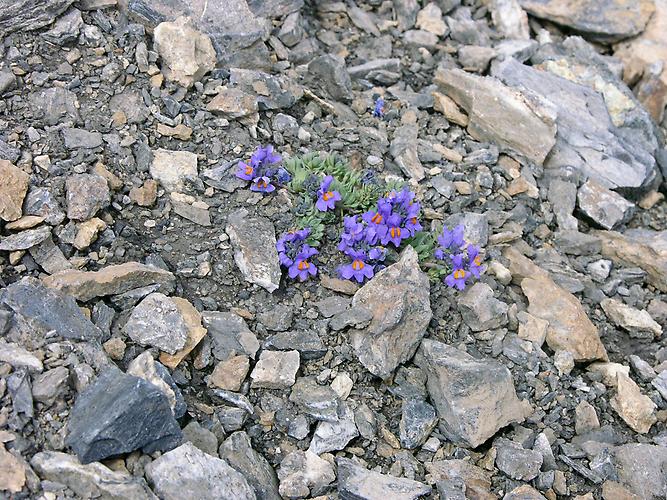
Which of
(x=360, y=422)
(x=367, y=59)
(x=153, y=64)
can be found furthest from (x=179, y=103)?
(x=360, y=422)

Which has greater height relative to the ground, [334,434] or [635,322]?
[635,322]

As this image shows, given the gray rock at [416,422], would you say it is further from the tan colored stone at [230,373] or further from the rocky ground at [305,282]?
the tan colored stone at [230,373]

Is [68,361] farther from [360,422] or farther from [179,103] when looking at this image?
[179,103]

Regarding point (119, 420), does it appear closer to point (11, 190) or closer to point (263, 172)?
point (11, 190)

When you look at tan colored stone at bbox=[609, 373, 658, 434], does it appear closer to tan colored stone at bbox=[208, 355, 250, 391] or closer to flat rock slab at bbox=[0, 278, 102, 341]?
tan colored stone at bbox=[208, 355, 250, 391]

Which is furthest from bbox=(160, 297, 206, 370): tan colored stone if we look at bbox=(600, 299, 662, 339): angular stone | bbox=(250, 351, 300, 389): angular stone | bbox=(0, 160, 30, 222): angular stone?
bbox=(600, 299, 662, 339): angular stone

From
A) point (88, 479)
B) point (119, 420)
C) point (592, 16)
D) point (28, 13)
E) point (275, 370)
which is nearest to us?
point (88, 479)

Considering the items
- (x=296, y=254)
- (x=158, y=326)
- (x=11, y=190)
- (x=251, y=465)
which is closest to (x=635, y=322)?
(x=296, y=254)
